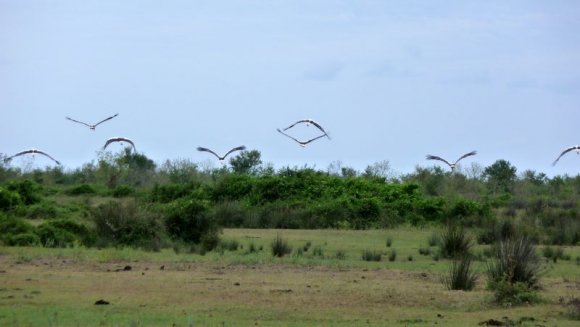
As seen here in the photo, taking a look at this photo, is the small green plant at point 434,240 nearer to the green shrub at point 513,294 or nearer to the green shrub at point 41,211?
the green shrub at point 513,294

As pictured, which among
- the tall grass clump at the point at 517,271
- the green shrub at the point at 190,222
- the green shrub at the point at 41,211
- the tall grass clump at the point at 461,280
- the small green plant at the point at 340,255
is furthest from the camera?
the green shrub at the point at 41,211

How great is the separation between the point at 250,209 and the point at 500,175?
40153 mm

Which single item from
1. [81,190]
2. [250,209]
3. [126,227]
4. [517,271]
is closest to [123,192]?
[81,190]

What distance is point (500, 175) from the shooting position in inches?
3280

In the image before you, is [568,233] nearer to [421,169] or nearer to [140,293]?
[140,293]

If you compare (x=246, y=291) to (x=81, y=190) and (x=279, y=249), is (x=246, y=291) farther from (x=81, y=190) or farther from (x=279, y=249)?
(x=81, y=190)

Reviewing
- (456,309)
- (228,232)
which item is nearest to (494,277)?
(456,309)

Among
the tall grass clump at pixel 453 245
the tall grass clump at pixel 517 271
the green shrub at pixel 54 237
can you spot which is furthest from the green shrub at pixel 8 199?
the tall grass clump at pixel 517 271

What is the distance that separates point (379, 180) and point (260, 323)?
39372mm

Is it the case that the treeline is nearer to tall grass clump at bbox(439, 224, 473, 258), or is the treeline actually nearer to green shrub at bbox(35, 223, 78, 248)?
green shrub at bbox(35, 223, 78, 248)

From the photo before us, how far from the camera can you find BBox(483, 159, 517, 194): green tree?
80000mm

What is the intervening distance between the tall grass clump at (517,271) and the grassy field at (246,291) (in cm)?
32

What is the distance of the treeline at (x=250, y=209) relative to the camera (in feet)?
108

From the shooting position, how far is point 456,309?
19.0 meters
